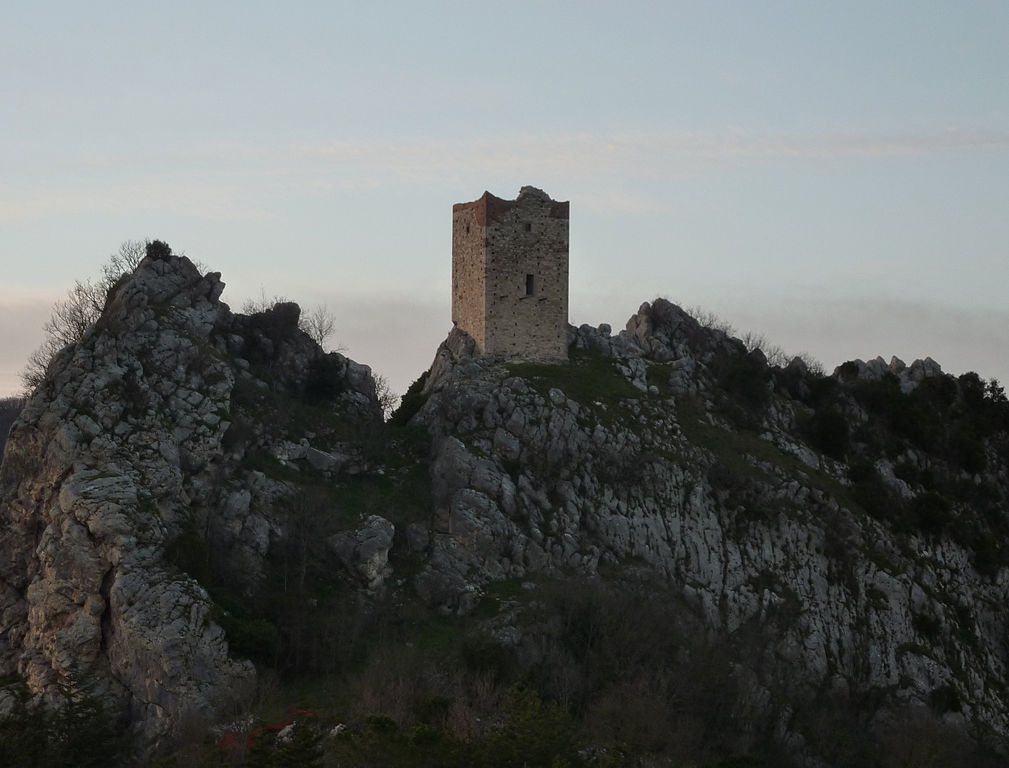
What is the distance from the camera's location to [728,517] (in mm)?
65500

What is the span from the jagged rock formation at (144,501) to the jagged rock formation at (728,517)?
6.03 meters

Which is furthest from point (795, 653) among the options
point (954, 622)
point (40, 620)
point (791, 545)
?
point (40, 620)

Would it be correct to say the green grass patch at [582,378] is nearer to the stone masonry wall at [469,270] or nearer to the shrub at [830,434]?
the stone masonry wall at [469,270]

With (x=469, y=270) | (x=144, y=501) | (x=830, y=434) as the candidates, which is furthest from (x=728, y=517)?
(x=144, y=501)

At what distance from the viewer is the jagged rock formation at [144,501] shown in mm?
51906

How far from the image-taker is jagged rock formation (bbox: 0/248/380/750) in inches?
2044

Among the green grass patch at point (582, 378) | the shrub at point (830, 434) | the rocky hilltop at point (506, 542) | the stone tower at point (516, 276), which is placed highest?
the stone tower at point (516, 276)

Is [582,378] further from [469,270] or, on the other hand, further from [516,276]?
[469,270]

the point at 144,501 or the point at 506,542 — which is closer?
the point at 144,501

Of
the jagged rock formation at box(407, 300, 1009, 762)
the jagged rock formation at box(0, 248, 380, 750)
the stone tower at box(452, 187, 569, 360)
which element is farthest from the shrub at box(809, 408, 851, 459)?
the jagged rock formation at box(0, 248, 380, 750)

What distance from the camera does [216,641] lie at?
171 ft

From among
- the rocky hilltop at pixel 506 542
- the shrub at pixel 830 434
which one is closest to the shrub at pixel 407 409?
the rocky hilltop at pixel 506 542

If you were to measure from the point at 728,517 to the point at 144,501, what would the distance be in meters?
23.3

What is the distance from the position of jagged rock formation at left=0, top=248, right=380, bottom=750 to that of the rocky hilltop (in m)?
0.10
